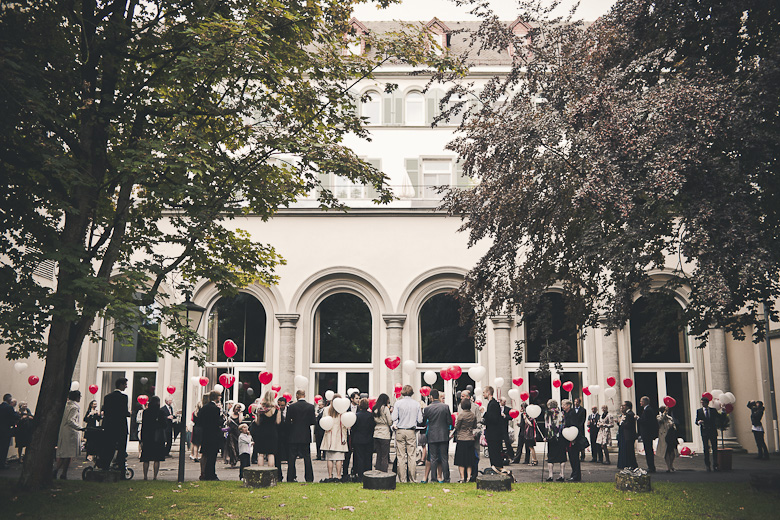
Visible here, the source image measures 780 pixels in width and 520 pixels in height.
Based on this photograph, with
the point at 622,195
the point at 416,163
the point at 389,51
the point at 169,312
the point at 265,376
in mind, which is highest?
the point at 416,163

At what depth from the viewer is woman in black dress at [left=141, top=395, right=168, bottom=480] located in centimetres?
1280

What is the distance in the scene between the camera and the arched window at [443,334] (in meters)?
22.7

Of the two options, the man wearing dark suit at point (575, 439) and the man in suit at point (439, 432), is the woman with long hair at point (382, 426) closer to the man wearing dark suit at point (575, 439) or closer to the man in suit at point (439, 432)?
the man in suit at point (439, 432)

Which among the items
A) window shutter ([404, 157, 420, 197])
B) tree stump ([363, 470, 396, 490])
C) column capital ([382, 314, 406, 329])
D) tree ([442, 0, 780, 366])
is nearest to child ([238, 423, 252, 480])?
tree stump ([363, 470, 396, 490])

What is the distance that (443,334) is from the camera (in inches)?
898

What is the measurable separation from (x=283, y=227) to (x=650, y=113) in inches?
579

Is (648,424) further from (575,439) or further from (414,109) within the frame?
(414,109)

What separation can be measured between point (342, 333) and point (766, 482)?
14.2 m

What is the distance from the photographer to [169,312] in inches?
446

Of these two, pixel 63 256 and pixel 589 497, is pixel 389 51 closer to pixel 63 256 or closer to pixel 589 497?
pixel 63 256

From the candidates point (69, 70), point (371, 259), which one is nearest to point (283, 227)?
point (371, 259)

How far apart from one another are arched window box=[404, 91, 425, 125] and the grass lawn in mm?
16117

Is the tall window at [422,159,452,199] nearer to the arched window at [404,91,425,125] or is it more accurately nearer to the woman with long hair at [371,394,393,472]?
the arched window at [404,91,425,125]

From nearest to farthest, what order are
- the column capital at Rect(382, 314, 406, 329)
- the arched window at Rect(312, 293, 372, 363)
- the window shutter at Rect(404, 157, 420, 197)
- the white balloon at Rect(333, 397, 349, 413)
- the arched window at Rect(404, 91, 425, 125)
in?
the white balloon at Rect(333, 397, 349, 413) → the column capital at Rect(382, 314, 406, 329) → the arched window at Rect(312, 293, 372, 363) → the window shutter at Rect(404, 157, 420, 197) → the arched window at Rect(404, 91, 425, 125)
